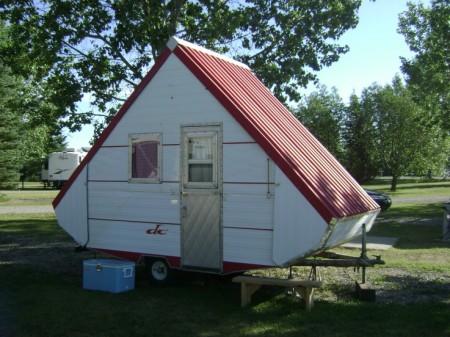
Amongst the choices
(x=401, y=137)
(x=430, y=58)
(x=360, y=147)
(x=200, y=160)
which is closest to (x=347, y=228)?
(x=200, y=160)

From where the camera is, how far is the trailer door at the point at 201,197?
26.9ft

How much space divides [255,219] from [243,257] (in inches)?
24.9

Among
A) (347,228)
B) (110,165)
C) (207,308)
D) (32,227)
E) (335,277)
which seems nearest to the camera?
(207,308)

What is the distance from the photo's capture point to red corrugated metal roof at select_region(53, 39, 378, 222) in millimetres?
7410

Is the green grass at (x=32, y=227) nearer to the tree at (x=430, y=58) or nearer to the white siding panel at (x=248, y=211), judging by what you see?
the white siding panel at (x=248, y=211)

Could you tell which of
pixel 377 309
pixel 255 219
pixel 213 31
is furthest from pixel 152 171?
pixel 213 31

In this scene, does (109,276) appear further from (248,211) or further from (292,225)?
(292,225)

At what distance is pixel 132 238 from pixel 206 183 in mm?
1838

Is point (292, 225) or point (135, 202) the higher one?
point (135, 202)

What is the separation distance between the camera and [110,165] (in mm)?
9430

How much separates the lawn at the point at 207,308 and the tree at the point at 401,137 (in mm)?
34871

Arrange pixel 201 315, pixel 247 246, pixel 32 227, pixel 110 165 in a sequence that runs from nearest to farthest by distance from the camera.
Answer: pixel 201 315
pixel 247 246
pixel 110 165
pixel 32 227

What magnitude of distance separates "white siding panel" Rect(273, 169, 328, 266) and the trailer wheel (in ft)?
7.54

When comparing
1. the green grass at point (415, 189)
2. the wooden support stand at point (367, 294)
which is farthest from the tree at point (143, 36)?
the green grass at point (415, 189)
